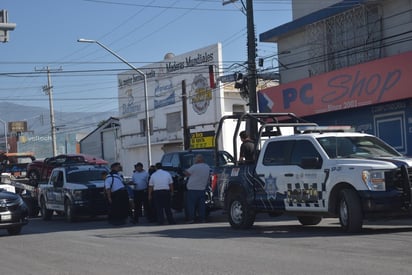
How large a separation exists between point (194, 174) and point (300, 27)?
12.7 meters

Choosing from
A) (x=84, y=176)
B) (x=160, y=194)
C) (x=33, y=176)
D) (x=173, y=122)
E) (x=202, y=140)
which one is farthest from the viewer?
(x=173, y=122)

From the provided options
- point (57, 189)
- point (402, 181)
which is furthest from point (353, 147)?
point (57, 189)

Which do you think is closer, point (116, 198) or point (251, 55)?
point (116, 198)

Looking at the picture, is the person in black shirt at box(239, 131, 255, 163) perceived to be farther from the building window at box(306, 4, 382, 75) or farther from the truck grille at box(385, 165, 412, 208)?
the building window at box(306, 4, 382, 75)

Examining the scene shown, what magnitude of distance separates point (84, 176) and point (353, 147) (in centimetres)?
1116

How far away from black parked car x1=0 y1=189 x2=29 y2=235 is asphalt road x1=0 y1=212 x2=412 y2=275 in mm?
383

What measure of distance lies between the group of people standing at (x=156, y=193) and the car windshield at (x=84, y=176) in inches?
118

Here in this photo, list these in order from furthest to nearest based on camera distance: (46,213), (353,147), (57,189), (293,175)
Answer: (46,213)
(57,189)
(293,175)
(353,147)

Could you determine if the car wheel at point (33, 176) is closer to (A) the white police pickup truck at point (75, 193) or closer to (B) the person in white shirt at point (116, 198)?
(A) the white police pickup truck at point (75, 193)

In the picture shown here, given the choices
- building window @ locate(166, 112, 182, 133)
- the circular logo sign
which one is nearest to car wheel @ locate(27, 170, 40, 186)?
the circular logo sign

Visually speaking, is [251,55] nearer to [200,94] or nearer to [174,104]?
[200,94]

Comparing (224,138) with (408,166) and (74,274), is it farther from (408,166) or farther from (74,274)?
(74,274)

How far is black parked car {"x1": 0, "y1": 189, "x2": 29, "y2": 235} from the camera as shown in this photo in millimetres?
16438

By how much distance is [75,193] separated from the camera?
21.1m
